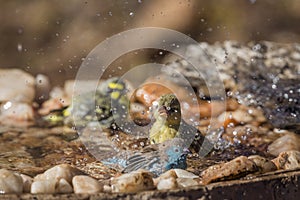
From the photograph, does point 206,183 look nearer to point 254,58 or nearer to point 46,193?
point 46,193

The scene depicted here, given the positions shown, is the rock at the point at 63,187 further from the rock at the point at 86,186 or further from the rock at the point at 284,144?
the rock at the point at 284,144

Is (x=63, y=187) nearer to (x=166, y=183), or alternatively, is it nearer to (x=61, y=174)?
(x=61, y=174)

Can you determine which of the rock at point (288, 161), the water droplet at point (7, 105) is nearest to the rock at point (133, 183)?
the rock at point (288, 161)

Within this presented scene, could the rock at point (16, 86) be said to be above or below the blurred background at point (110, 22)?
below

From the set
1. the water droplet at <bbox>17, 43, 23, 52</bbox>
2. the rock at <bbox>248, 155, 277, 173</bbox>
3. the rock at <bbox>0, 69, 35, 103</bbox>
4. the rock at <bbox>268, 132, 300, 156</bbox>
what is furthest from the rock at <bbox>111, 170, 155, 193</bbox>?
the water droplet at <bbox>17, 43, 23, 52</bbox>

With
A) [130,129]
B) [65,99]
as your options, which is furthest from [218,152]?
[65,99]

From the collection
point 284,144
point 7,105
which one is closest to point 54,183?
point 284,144
